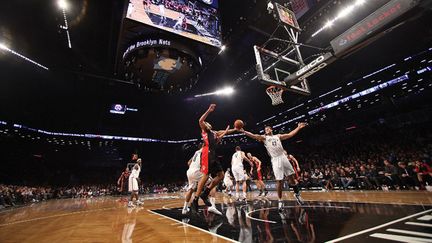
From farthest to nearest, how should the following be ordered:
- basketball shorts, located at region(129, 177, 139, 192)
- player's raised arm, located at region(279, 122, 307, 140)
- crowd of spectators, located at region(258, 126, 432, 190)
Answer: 1. crowd of spectators, located at region(258, 126, 432, 190)
2. basketball shorts, located at region(129, 177, 139, 192)
3. player's raised arm, located at region(279, 122, 307, 140)

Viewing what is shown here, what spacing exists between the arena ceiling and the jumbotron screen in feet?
4.65

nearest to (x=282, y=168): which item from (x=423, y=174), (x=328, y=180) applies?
(x=423, y=174)

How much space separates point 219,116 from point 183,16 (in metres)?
16.9

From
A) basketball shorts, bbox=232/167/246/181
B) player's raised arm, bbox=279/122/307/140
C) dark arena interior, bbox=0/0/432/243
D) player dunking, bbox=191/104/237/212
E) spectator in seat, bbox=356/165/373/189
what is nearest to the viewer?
dark arena interior, bbox=0/0/432/243

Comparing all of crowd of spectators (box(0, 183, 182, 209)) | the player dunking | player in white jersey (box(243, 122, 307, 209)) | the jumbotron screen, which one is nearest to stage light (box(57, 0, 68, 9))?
the jumbotron screen

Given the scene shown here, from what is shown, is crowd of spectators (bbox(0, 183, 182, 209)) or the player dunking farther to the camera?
crowd of spectators (bbox(0, 183, 182, 209))

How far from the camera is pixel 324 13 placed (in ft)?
28.0

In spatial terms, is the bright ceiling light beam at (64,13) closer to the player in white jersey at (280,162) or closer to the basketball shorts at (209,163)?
the basketball shorts at (209,163)

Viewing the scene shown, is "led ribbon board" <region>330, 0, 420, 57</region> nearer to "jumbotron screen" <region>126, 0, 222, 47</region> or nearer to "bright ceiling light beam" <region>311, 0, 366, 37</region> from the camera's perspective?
"bright ceiling light beam" <region>311, 0, 366, 37</region>

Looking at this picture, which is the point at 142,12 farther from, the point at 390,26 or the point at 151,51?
the point at 390,26

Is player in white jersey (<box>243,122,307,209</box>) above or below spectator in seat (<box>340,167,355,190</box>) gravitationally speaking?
above

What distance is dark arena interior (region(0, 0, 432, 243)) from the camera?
15.5 feet

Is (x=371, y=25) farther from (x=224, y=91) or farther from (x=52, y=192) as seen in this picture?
(x=52, y=192)

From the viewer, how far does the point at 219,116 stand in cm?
2466
